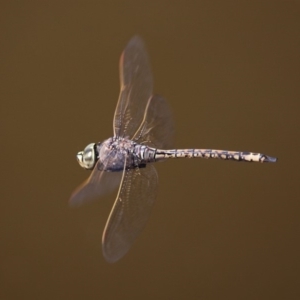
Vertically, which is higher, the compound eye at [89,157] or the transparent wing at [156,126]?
the transparent wing at [156,126]

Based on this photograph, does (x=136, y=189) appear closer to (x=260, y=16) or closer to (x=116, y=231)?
(x=116, y=231)

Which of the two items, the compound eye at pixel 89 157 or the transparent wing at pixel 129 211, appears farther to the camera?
the compound eye at pixel 89 157

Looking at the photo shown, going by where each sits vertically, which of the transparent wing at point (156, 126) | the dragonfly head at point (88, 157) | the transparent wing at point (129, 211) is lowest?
the transparent wing at point (129, 211)

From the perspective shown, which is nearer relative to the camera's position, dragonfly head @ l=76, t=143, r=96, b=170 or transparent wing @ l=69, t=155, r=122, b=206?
transparent wing @ l=69, t=155, r=122, b=206

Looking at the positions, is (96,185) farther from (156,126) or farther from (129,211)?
(156,126)
